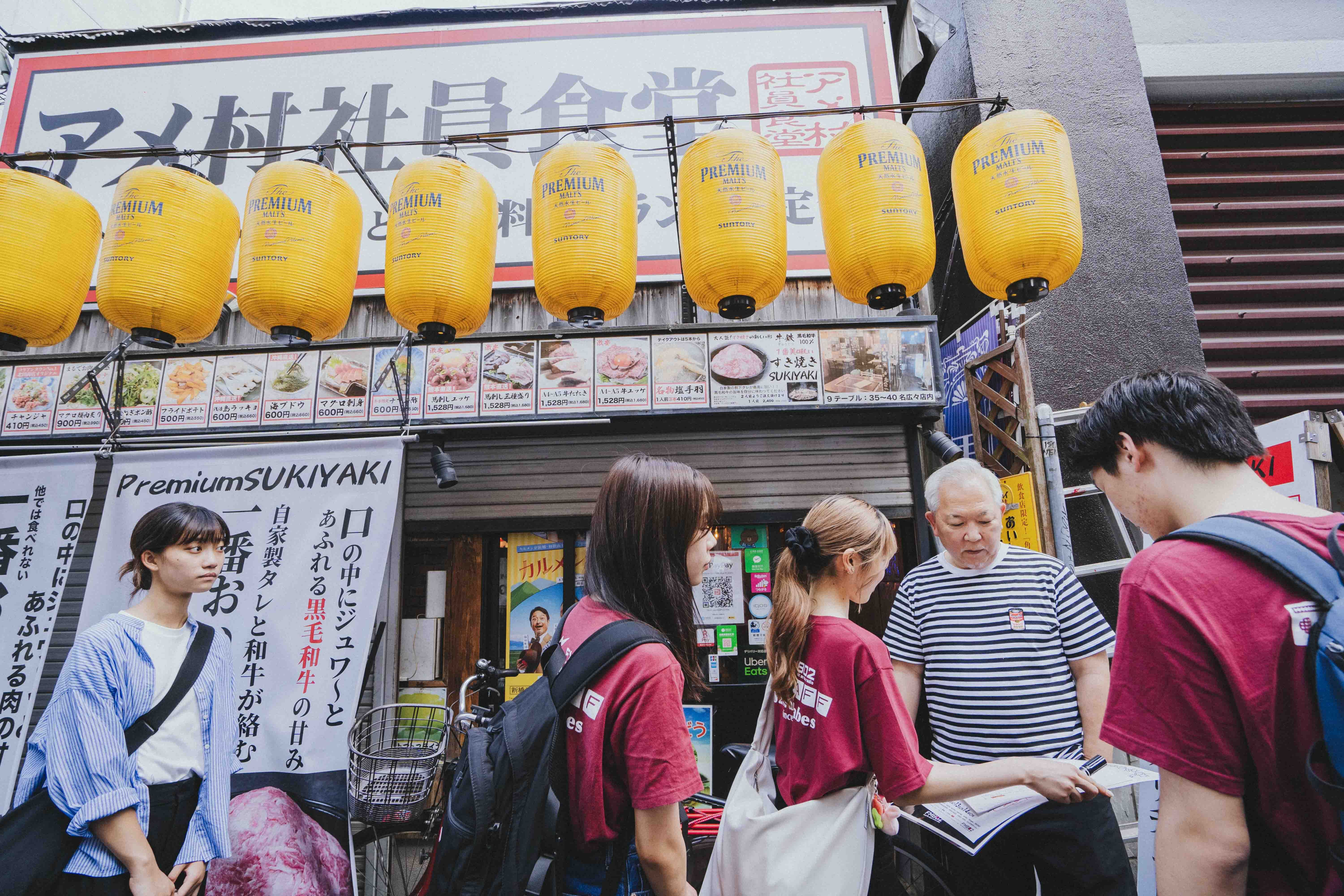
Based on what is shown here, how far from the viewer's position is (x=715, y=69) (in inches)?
241

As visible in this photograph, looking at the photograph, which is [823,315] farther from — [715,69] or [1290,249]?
[1290,249]

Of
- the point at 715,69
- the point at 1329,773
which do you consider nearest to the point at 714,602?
the point at 1329,773

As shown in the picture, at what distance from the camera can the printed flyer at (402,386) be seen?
5.32 meters

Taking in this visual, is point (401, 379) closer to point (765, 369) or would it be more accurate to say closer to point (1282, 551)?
point (765, 369)

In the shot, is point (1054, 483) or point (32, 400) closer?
point (1054, 483)

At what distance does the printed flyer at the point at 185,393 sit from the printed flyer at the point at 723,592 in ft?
15.5

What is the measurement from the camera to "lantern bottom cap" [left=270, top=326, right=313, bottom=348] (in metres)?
3.77

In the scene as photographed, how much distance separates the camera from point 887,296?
145 inches

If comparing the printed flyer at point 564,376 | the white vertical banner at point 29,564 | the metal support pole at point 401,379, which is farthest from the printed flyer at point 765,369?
the white vertical banner at point 29,564

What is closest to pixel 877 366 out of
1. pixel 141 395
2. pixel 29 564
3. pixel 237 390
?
pixel 237 390

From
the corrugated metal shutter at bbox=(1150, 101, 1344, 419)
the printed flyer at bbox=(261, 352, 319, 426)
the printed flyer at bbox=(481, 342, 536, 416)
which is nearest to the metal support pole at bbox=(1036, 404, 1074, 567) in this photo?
the corrugated metal shutter at bbox=(1150, 101, 1344, 419)

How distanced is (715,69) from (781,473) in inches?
165

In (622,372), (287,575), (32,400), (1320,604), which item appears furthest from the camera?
(32,400)

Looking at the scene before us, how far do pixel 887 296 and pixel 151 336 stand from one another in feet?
15.1
